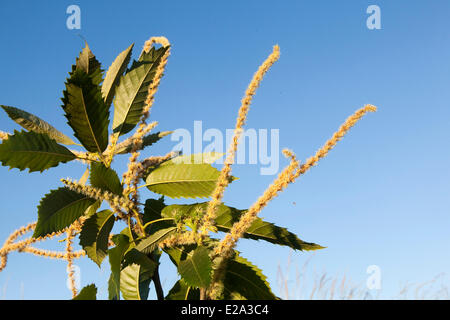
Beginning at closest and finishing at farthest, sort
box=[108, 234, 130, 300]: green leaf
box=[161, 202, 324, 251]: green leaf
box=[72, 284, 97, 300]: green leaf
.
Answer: box=[72, 284, 97, 300]: green leaf
box=[108, 234, 130, 300]: green leaf
box=[161, 202, 324, 251]: green leaf

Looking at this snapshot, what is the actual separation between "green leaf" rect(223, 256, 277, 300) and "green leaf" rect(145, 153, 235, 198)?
375mm

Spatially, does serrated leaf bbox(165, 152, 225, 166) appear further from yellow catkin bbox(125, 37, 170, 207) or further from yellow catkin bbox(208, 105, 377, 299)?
yellow catkin bbox(208, 105, 377, 299)

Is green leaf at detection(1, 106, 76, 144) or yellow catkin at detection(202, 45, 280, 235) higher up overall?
green leaf at detection(1, 106, 76, 144)

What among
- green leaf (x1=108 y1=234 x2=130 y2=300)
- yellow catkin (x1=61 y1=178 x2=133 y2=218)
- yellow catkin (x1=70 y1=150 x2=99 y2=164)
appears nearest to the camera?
green leaf (x1=108 y1=234 x2=130 y2=300)

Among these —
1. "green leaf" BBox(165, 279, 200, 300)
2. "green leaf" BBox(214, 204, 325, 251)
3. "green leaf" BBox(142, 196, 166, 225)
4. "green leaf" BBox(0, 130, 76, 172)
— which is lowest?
"green leaf" BBox(165, 279, 200, 300)

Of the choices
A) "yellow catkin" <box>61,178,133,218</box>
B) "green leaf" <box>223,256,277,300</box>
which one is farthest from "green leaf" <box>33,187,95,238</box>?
"green leaf" <box>223,256,277,300</box>

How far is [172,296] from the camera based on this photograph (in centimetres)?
185

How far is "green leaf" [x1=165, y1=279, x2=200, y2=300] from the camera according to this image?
73.1 inches

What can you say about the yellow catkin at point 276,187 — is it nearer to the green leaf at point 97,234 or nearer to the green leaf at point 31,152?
the green leaf at point 97,234
